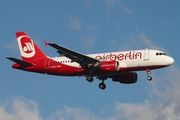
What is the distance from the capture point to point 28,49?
258 ft

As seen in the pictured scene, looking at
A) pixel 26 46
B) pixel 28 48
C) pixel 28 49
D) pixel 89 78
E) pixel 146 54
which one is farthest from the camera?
pixel 26 46

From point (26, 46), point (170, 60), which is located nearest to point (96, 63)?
point (170, 60)

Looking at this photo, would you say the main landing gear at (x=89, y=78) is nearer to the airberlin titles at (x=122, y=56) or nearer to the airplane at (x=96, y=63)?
the airplane at (x=96, y=63)

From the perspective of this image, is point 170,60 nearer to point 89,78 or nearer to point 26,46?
point 89,78

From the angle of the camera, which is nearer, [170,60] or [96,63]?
[170,60]

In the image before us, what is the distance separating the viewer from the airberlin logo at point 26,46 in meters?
77.9

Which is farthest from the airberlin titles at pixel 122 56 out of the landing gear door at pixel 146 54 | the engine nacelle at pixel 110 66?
the engine nacelle at pixel 110 66

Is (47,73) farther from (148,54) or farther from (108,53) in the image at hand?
(148,54)

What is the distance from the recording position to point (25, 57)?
7775 cm

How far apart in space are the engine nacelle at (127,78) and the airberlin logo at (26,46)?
42.7ft

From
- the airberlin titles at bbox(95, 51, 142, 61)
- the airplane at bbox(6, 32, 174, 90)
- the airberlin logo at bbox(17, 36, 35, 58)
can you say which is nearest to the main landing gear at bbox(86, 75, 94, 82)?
the airplane at bbox(6, 32, 174, 90)

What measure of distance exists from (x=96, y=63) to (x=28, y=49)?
13.0 metres

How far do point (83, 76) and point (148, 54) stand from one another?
9.82 metres

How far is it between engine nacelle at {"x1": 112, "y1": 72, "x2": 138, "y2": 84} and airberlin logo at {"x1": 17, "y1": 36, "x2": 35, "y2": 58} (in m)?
13.0
